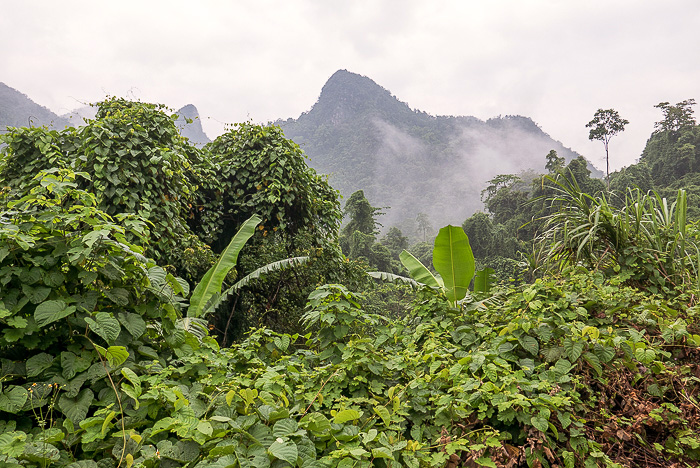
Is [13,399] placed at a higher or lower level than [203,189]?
lower

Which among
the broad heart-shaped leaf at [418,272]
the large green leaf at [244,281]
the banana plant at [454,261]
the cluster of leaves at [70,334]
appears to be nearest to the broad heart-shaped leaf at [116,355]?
the cluster of leaves at [70,334]

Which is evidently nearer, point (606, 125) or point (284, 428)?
point (284, 428)

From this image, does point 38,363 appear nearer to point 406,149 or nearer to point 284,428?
point 284,428

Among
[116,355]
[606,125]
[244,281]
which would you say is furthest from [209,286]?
[606,125]

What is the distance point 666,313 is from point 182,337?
3221 mm

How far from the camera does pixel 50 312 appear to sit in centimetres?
158

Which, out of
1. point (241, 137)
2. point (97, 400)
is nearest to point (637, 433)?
point (97, 400)

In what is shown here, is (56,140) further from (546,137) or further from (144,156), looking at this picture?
(546,137)

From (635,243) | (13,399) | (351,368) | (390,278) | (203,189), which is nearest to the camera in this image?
(13,399)

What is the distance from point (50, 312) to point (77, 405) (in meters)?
0.41

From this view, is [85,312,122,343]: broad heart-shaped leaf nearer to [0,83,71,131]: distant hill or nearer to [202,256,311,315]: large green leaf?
[202,256,311,315]: large green leaf

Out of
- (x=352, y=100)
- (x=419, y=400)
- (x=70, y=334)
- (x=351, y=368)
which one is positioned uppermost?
(x=352, y=100)

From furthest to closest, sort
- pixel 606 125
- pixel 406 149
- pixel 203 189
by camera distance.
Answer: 1. pixel 406 149
2. pixel 606 125
3. pixel 203 189

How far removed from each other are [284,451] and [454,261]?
2.86 meters
